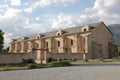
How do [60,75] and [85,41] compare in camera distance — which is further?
[85,41]

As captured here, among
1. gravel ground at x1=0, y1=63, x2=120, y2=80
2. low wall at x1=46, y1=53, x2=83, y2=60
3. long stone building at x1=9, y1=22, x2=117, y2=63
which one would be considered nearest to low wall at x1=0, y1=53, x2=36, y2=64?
low wall at x1=46, y1=53, x2=83, y2=60

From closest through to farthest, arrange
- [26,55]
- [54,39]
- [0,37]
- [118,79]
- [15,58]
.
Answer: [118,79] < [15,58] < [26,55] < [0,37] < [54,39]

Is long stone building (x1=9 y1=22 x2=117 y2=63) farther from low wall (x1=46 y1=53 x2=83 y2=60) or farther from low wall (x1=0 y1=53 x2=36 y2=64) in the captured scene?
low wall (x1=0 y1=53 x2=36 y2=64)

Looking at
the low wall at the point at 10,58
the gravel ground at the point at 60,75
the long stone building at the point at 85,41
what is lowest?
the gravel ground at the point at 60,75

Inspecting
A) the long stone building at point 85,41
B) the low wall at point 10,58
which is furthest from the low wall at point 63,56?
the low wall at point 10,58

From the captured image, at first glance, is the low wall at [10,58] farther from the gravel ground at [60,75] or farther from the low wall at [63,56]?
the gravel ground at [60,75]

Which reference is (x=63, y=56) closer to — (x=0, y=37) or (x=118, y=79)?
(x=0, y=37)

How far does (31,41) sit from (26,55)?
43.1 m

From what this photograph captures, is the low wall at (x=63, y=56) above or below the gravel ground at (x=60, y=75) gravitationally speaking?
above

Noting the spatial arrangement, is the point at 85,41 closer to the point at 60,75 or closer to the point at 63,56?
the point at 63,56

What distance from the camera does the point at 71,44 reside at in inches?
2798

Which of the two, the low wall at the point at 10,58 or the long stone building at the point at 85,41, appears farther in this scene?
the long stone building at the point at 85,41

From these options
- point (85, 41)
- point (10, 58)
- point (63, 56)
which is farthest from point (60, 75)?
point (85, 41)

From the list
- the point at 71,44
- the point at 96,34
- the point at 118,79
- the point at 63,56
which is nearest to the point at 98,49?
the point at 96,34
